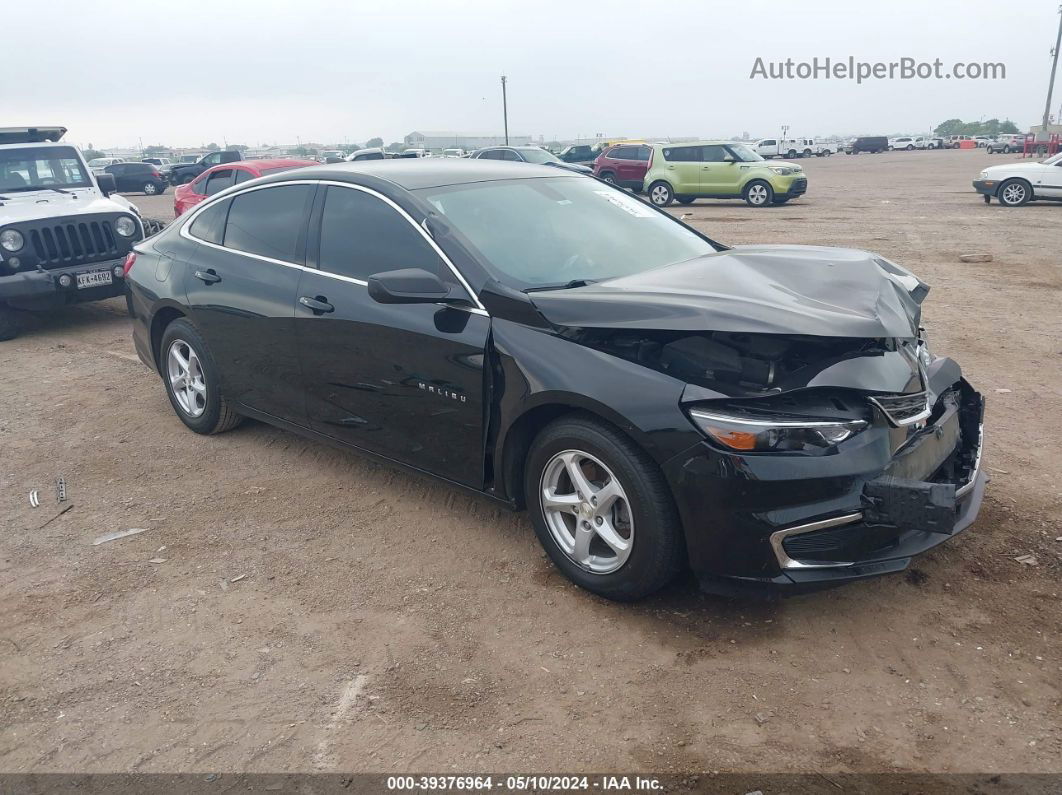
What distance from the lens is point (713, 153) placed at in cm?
2200

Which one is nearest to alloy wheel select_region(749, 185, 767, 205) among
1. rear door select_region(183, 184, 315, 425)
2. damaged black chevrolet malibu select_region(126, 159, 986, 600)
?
damaged black chevrolet malibu select_region(126, 159, 986, 600)

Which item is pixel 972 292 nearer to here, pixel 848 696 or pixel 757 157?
pixel 848 696

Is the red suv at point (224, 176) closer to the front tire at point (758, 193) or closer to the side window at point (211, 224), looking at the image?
the side window at point (211, 224)

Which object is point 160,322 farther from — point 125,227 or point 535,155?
point 535,155

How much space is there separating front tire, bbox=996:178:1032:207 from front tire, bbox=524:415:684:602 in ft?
62.7

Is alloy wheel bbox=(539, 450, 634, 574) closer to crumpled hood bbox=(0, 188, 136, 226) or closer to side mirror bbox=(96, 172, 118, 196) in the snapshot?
crumpled hood bbox=(0, 188, 136, 226)

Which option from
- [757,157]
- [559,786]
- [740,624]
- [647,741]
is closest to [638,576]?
[740,624]

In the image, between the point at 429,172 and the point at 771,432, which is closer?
the point at 771,432

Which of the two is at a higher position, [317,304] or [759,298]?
[759,298]

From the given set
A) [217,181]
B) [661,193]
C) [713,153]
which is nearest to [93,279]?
[217,181]

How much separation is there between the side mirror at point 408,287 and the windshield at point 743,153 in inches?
783

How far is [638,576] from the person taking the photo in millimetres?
3238

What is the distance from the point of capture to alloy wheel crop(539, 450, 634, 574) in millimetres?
3303

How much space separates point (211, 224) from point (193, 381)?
101cm
